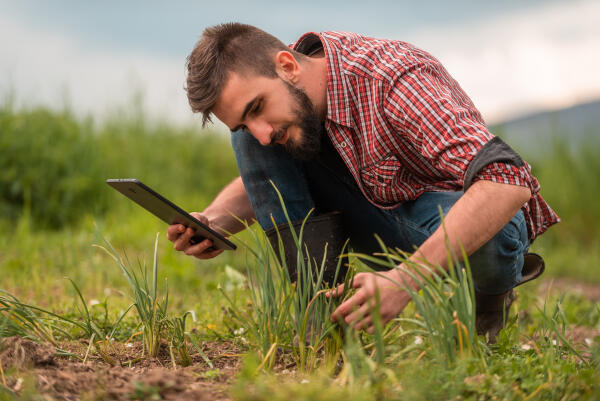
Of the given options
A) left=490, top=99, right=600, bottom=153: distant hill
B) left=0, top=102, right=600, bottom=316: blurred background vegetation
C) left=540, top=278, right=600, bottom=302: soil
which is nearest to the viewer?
left=0, top=102, right=600, bottom=316: blurred background vegetation

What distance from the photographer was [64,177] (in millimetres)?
5559

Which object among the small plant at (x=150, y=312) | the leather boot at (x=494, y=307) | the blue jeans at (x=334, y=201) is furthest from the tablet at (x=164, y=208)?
the leather boot at (x=494, y=307)

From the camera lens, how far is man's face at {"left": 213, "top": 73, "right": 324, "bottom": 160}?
6.97 ft

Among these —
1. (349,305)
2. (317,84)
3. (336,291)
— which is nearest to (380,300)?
(349,305)

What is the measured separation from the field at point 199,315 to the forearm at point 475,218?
0.11 metres

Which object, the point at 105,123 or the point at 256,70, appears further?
the point at 105,123

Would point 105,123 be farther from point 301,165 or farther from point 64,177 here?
point 301,165

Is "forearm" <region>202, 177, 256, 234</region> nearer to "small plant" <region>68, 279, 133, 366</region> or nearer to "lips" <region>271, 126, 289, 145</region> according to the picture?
"lips" <region>271, 126, 289, 145</region>

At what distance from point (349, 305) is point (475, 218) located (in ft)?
1.43

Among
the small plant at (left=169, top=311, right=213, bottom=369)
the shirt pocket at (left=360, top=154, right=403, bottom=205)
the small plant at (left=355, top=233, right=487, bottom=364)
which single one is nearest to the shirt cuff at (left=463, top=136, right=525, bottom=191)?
the small plant at (left=355, top=233, right=487, bottom=364)

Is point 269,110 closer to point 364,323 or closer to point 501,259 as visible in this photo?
point 364,323

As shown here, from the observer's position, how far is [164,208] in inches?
79.5

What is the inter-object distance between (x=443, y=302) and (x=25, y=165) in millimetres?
4856

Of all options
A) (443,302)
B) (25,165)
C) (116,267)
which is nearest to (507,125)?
(116,267)
